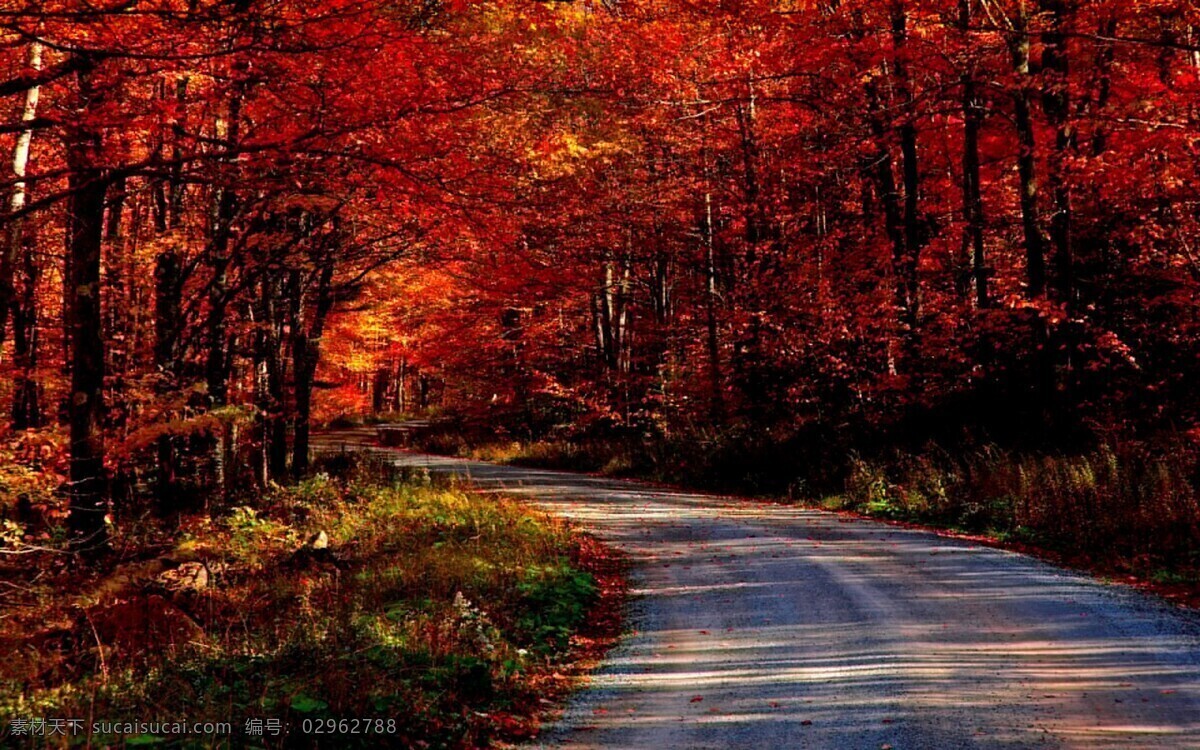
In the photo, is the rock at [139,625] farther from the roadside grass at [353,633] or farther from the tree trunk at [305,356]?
the tree trunk at [305,356]

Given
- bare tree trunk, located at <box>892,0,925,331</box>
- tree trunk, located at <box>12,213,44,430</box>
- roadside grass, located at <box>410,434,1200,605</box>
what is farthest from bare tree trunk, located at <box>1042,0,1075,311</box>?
tree trunk, located at <box>12,213,44,430</box>

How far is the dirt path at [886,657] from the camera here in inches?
215

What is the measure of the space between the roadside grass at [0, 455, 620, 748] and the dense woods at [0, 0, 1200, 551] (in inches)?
117

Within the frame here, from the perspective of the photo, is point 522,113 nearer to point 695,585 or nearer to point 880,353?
point 880,353

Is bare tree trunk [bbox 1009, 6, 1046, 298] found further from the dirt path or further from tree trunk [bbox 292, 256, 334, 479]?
tree trunk [bbox 292, 256, 334, 479]

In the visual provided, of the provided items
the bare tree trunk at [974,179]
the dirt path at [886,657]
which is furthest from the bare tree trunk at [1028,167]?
the dirt path at [886,657]

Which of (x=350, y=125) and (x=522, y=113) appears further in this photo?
(x=522, y=113)

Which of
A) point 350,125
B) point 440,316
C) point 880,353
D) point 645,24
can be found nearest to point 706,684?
point 350,125

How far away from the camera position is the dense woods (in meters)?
11.0

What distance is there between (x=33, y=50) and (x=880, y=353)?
15.5m

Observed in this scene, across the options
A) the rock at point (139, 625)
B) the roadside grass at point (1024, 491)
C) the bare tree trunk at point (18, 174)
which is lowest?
the rock at point (139, 625)

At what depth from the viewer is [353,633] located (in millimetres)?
6855

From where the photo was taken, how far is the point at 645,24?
862 inches

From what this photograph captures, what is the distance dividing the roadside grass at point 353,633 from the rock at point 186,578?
0.31 feet
